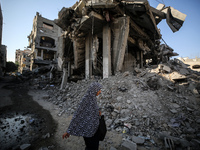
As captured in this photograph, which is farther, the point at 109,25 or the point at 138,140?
the point at 109,25

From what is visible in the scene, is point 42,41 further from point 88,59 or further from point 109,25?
point 109,25

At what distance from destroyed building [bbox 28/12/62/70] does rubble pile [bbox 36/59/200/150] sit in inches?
900

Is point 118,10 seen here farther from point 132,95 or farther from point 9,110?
point 9,110

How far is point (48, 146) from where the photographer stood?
7.91 feet

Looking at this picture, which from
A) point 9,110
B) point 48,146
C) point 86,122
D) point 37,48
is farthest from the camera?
point 37,48

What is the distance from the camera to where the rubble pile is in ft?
7.94

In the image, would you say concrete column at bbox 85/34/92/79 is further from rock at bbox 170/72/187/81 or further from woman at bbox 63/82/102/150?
woman at bbox 63/82/102/150

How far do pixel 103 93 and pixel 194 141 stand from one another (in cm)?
333

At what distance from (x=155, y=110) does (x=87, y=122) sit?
9.41 feet

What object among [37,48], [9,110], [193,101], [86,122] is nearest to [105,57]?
[193,101]

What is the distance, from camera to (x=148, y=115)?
10.6 ft

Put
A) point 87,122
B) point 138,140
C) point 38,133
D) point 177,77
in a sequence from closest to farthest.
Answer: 1. point 87,122
2. point 138,140
3. point 38,133
4. point 177,77

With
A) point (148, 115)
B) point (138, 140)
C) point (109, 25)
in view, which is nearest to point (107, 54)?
point (109, 25)

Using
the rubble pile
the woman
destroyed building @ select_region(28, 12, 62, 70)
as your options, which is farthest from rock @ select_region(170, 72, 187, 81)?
destroyed building @ select_region(28, 12, 62, 70)
